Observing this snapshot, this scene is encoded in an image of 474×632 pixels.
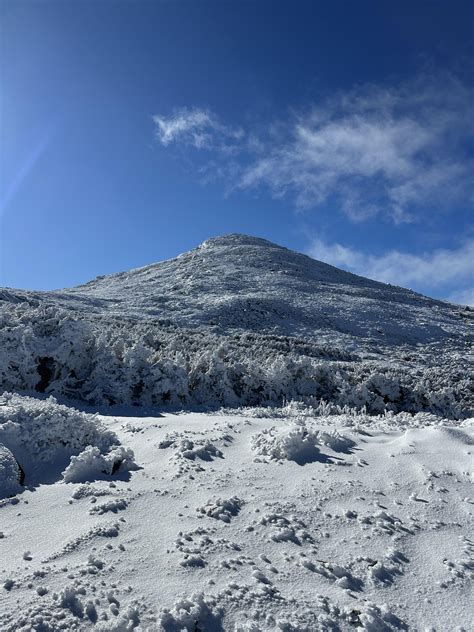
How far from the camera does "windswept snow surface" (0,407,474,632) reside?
3.50 meters

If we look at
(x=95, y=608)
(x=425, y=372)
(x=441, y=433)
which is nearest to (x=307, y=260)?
(x=425, y=372)

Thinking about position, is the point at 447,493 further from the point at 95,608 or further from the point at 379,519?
the point at 95,608

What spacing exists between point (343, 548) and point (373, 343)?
1271 inches

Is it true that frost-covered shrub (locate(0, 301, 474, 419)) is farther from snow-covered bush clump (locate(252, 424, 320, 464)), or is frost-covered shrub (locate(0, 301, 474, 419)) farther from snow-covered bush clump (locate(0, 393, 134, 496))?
snow-covered bush clump (locate(252, 424, 320, 464))

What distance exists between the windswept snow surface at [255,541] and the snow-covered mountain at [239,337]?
690 centimetres

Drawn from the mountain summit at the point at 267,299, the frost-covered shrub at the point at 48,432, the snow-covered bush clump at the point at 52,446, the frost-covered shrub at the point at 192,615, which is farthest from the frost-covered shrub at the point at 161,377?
the mountain summit at the point at 267,299

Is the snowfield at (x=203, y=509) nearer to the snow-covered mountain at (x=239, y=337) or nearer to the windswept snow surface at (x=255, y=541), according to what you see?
the windswept snow surface at (x=255, y=541)

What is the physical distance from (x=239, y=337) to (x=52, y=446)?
23913mm

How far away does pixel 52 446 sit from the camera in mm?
7059

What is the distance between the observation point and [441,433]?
7.38 m

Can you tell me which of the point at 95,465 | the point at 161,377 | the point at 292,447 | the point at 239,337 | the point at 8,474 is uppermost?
the point at 239,337

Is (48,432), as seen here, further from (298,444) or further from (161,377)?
(161,377)

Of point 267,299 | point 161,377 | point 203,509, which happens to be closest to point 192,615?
point 203,509

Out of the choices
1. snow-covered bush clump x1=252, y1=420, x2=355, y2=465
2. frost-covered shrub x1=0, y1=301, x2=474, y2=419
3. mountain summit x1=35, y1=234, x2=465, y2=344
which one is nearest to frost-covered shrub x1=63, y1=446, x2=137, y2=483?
snow-covered bush clump x1=252, y1=420, x2=355, y2=465
